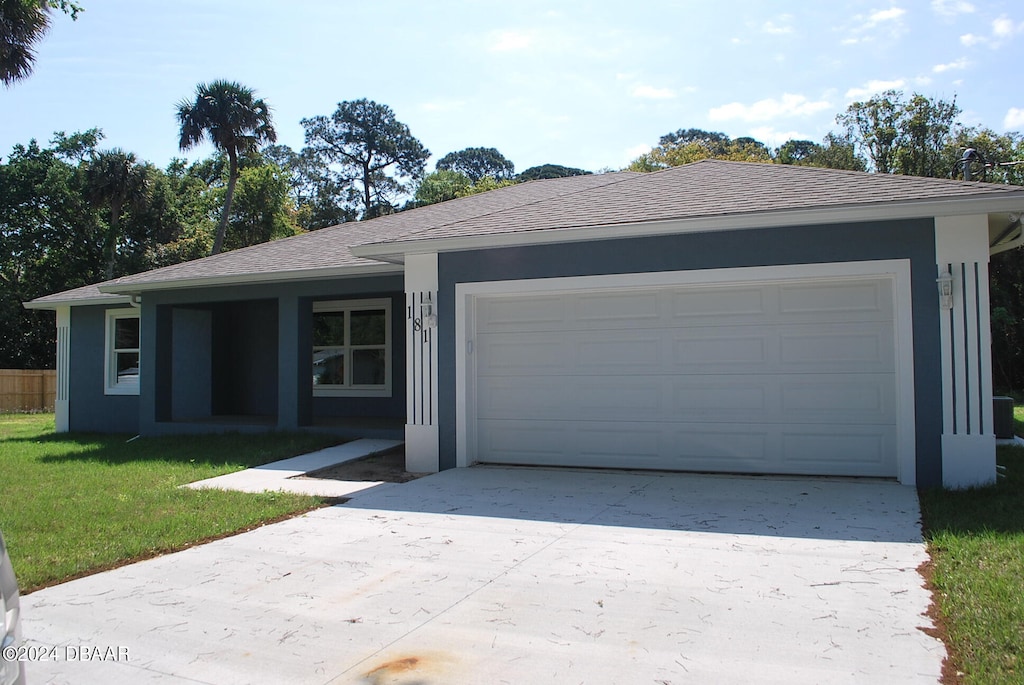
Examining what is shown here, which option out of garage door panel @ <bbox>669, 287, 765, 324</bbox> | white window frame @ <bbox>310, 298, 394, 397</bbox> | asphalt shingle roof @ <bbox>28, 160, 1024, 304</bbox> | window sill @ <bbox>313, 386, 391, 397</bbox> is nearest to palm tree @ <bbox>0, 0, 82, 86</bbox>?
asphalt shingle roof @ <bbox>28, 160, 1024, 304</bbox>

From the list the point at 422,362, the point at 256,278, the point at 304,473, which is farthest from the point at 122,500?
the point at 256,278

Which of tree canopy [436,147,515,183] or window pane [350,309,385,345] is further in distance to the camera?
tree canopy [436,147,515,183]

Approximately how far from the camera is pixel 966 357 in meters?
7.53

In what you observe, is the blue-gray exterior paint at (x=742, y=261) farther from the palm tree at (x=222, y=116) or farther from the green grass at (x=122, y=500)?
the palm tree at (x=222, y=116)

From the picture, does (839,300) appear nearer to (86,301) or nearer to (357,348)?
(357,348)

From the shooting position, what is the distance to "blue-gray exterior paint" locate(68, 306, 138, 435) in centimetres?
1574

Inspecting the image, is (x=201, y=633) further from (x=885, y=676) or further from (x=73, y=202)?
(x=73, y=202)

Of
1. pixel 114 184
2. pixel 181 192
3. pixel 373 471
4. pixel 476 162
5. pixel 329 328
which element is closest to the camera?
pixel 373 471

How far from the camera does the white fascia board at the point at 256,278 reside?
11.7 m

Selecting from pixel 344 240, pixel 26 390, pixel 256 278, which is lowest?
pixel 26 390

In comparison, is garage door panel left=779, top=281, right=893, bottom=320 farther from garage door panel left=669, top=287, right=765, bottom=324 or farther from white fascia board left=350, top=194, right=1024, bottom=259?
white fascia board left=350, top=194, right=1024, bottom=259

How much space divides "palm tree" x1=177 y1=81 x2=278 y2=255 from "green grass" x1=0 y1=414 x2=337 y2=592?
749 inches

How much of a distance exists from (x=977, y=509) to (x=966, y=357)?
1.69 m

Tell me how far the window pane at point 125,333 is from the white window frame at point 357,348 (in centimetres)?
391
